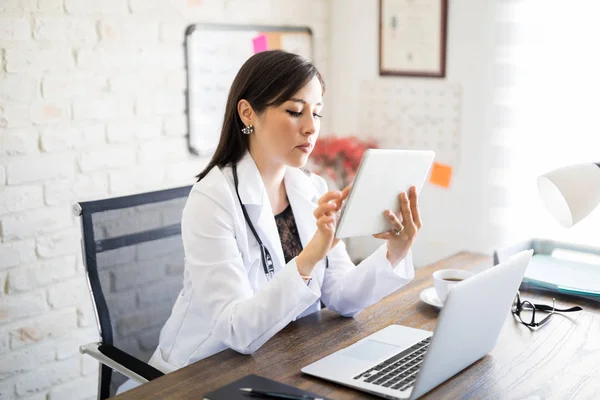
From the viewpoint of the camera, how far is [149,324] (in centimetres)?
171

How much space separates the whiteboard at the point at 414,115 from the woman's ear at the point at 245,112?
4.27ft

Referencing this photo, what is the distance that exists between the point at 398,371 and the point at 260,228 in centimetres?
48

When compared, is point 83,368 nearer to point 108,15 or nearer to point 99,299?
point 99,299

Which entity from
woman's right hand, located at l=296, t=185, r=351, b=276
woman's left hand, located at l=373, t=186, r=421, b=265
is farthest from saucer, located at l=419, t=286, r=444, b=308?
woman's right hand, located at l=296, t=185, r=351, b=276

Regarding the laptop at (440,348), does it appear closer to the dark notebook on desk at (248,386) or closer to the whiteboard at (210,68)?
the dark notebook on desk at (248,386)

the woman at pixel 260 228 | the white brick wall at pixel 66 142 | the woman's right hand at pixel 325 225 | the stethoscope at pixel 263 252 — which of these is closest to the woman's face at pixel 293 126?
the woman at pixel 260 228

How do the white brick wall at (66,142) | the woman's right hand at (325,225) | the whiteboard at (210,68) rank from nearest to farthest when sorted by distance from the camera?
the woman's right hand at (325,225) → the white brick wall at (66,142) → the whiteboard at (210,68)

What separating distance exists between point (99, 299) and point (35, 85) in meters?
0.82

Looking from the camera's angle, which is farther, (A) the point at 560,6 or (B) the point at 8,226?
(A) the point at 560,6

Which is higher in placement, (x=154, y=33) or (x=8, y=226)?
(x=154, y=33)

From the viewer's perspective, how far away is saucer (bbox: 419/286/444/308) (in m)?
1.60

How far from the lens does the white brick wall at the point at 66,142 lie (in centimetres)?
209

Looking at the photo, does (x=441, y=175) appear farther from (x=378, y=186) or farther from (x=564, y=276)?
(x=378, y=186)

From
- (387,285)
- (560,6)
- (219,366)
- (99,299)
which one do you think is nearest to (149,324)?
(99,299)
